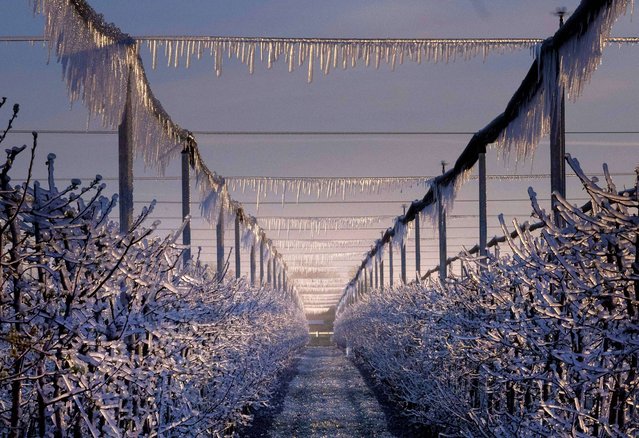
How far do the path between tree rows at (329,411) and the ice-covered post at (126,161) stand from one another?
6.75 meters

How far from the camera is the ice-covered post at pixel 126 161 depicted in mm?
12359

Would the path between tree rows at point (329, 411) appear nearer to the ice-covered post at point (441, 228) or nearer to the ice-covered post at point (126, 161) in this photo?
the ice-covered post at point (441, 228)

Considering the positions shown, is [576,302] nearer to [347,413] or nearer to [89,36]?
[89,36]

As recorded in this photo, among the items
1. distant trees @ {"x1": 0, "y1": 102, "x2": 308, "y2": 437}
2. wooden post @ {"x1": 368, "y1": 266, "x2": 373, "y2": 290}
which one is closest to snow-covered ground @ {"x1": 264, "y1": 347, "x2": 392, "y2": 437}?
distant trees @ {"x1": 0, "y1": 102, "x2": 308, "y2": 437}

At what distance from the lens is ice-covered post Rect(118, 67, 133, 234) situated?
12.4 metres

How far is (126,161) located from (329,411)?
10.9 meters

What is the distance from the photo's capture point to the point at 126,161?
12641 millimetres

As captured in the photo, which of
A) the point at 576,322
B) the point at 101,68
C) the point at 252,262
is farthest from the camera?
the point at 252,262

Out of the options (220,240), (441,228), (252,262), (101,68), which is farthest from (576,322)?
(252,262)

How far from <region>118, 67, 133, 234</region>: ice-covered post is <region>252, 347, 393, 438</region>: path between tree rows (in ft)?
22.1

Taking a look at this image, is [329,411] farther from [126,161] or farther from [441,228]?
[126,161]

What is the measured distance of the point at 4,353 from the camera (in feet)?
18.1

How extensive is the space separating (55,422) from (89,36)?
22.2 ft

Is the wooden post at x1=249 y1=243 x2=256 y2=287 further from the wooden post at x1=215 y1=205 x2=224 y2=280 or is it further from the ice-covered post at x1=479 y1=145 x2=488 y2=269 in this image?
the ice-covered post at x1=479 y1=145 x2=488 y2=269
